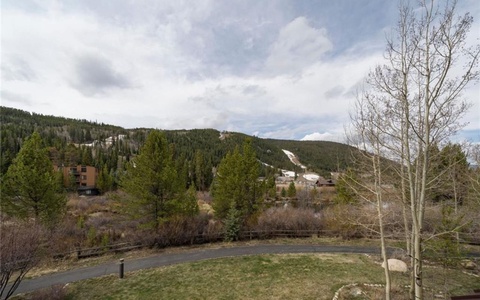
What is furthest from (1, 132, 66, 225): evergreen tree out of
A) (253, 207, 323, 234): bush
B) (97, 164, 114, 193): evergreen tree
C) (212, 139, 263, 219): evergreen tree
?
(97, 164, 114, 193): evergreen tree

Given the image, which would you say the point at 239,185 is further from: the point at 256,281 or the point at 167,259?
the point at 256,281

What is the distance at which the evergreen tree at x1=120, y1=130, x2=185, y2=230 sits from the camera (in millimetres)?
17812

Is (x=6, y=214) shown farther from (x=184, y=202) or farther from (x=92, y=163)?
(x=92, y=163)

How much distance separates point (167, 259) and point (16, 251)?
8.07m

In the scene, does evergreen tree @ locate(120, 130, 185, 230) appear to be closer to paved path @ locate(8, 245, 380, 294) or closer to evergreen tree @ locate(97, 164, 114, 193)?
paved path @ locate(8, 245, 380, 294)

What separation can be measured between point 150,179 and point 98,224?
1419 centimetres

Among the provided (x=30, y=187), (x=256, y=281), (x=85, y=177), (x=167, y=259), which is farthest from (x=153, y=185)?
(x=85, y=177)

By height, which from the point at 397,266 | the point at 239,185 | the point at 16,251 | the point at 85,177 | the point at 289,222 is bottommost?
the point at 397,266

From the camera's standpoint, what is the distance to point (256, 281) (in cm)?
1148

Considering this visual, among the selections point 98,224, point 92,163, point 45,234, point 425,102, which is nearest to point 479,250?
point 425,102

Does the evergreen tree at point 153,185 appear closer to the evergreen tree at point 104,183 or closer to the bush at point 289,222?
the bush at point 289,222

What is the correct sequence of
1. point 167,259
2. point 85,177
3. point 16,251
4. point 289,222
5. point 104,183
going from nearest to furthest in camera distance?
point 16,251, point 167,259, point 289,222, point 104,183, point 85,177

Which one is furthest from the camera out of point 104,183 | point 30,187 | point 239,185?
point 104,183

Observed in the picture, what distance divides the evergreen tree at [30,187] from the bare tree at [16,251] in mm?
9674
